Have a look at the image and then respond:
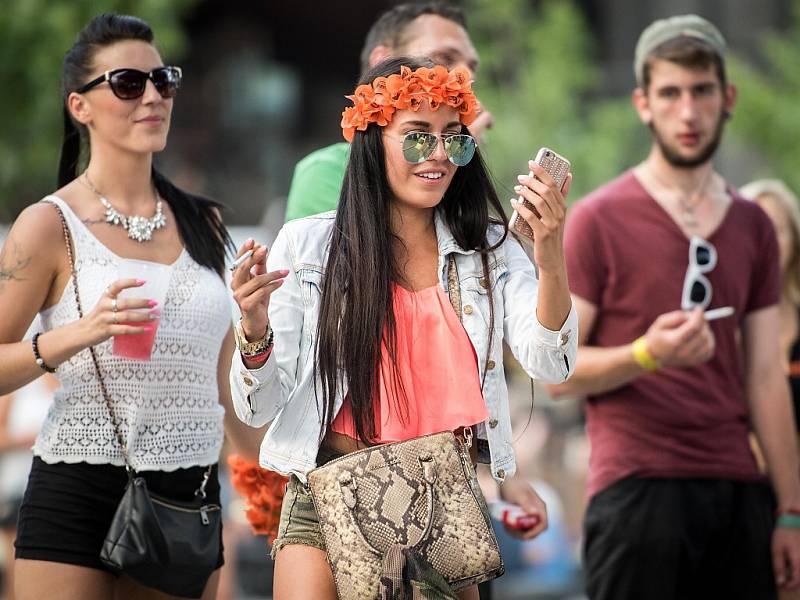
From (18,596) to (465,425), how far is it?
1.61m

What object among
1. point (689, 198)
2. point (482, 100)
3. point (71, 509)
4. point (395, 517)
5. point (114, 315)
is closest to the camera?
point (395, 517)

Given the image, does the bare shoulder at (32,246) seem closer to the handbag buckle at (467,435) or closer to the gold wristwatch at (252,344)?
the gold wristwatch at (252,344)

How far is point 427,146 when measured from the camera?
3656 millimetres

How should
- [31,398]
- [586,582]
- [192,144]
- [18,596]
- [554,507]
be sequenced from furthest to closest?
[192,144]
[554,507]
[31,398]
[586,582]
[18,596]

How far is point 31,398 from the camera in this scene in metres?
7.89

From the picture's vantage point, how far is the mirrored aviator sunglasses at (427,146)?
3.66 m

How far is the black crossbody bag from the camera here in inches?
158

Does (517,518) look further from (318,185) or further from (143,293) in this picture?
(143,293)

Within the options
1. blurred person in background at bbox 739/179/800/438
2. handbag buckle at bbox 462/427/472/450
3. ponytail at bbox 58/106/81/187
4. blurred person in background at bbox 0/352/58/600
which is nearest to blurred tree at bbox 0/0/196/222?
blurred person in background at bbox 0/352/58/600

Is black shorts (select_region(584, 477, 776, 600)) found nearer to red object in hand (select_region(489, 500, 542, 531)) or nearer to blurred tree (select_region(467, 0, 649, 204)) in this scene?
red object in hand (select_region(489, 500, 542, 531))

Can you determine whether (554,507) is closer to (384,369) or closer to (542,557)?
(542,557)

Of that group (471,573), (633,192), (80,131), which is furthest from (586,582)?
(80,131)

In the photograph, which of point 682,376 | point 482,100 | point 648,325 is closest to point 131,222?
point 648,325

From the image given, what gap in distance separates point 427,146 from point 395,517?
3.43ft
